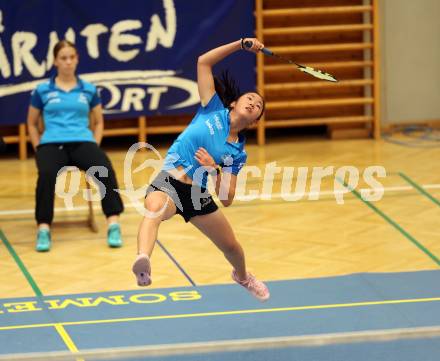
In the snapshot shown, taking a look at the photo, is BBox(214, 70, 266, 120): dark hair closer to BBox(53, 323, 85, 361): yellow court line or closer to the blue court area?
the blue court area

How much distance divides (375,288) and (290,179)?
3.10m

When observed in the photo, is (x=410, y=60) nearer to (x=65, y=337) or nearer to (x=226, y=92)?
(x=226, y=92)

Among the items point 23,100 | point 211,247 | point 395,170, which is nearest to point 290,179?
point 395,170

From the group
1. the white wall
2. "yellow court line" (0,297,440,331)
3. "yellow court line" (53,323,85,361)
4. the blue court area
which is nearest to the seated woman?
the blue court area

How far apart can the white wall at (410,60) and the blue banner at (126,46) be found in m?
1.78

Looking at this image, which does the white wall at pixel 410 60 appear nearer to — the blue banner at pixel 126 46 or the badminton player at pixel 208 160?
the blue banner at pixel 126 46

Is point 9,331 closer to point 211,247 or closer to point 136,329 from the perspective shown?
point 136,329

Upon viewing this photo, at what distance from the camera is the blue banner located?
10.5 m

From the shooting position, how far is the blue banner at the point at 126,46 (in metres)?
10.5

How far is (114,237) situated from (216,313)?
1660 millimetres

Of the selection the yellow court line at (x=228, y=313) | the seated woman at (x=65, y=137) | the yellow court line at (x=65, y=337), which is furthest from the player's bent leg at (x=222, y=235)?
the seated woman at (x=65, y=137)

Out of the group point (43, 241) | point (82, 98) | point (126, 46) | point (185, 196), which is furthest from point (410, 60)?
point (185, 196)

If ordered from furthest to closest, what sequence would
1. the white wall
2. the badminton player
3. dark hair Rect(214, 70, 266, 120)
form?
the white wall
dark hair Rect(214, 70, 266, 120)
the badminton player

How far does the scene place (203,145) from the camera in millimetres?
5457
